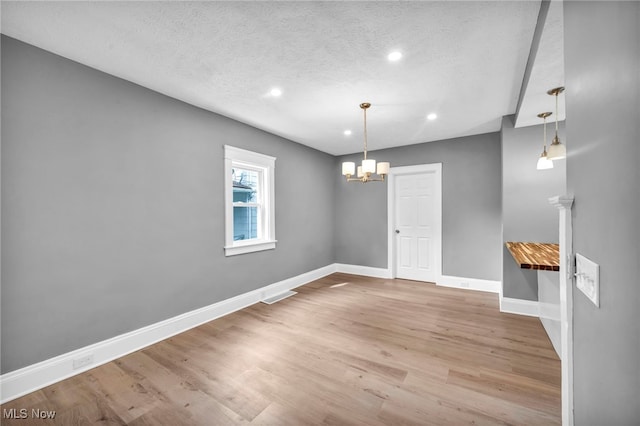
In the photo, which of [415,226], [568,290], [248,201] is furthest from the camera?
[415,226]

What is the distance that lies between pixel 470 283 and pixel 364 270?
1950 mm

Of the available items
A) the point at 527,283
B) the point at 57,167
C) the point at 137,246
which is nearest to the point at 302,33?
the point at 57,167

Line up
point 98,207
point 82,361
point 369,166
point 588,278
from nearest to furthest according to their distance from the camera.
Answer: point 588,278 → point 82,361 → point 98,207 → point 369,166

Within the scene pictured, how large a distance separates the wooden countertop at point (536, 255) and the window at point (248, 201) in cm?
318

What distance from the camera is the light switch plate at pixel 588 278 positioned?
0.78 m

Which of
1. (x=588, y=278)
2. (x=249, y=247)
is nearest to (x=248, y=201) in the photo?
(x=249, y=247)

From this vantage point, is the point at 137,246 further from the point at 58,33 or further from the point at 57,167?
the point at 58,33

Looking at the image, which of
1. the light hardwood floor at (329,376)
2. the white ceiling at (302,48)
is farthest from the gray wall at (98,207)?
the light hardwood floor at (329,376)

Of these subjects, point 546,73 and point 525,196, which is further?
point 525,196

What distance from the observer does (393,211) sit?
17.2 feet

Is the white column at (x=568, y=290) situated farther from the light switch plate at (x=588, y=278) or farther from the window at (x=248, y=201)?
the window at (x=248, y=201)

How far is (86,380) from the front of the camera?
6.84 ft

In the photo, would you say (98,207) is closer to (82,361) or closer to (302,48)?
(82,361)

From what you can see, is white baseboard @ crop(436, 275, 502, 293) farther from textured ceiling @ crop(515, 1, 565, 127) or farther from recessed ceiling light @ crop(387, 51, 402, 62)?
recessed ceiling light @ crop(387, 51, 402, 62)
